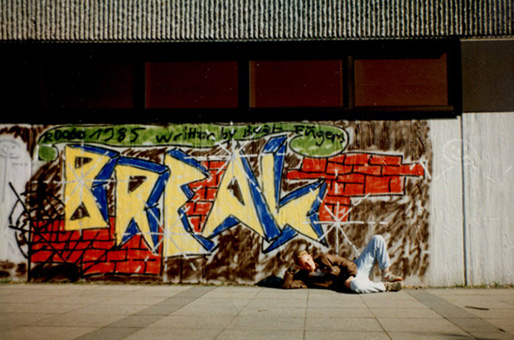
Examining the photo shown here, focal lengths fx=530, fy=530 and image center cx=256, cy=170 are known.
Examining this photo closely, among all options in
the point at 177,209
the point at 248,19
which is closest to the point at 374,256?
the point at 177,209

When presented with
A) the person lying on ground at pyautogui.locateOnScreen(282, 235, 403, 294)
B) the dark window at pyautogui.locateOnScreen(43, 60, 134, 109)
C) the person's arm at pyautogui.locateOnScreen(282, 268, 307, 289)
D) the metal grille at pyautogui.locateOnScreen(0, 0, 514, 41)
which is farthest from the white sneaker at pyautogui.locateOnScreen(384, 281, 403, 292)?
the dark window at pyautogui.locateOnScreen(43, 60, 134, 109)

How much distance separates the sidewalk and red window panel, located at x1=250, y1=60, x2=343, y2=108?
10.8 ft

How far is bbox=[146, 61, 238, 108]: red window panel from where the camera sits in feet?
31.5

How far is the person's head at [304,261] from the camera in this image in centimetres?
851

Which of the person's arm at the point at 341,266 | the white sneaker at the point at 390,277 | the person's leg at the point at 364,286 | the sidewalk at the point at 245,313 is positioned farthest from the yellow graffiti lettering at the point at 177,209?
the white sneaker at the point at 390,277

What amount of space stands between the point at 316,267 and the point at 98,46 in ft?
18.4

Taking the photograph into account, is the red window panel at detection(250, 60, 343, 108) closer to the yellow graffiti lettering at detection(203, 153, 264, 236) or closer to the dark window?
the yellow graffiti lettering at detection(203, 153, 264, 236)

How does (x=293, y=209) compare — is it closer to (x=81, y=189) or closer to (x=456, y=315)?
(x=456, y=315)

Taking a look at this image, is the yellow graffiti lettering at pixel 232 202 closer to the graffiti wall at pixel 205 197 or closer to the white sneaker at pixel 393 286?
the graffiti wall at pixel 205 197

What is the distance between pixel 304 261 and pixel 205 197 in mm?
2170

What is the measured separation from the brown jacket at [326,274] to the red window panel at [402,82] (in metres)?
2.82

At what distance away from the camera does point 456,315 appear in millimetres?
6531

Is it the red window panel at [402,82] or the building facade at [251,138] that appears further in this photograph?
the red window panel at [402,82]

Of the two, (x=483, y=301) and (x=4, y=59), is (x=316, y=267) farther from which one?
(x=4, y=59)
